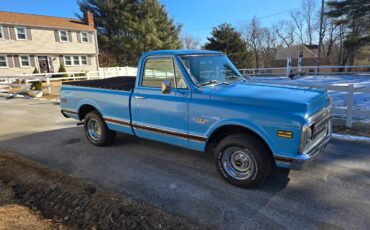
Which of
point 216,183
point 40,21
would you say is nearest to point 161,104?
point 216,183

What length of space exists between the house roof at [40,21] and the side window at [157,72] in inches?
1100

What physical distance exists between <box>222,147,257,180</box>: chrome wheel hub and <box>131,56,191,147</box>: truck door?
2.40ft

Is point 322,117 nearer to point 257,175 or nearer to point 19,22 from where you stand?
point 257,175

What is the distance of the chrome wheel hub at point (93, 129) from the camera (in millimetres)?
5814

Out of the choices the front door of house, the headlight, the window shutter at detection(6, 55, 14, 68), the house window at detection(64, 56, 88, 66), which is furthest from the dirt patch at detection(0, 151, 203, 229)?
the house window at detection(64, 56, 88, 66)

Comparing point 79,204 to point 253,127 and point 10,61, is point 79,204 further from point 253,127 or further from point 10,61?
point 10,61

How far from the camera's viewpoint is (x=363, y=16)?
30.5 meters

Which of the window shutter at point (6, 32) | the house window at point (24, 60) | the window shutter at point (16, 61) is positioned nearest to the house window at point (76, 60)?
the house window at point (24, 60)

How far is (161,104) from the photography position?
4.39 m

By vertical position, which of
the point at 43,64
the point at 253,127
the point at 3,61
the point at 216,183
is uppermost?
the point at 3,61

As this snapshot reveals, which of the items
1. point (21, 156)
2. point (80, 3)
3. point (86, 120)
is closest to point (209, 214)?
point (86, 120)

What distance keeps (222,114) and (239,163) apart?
775 mm

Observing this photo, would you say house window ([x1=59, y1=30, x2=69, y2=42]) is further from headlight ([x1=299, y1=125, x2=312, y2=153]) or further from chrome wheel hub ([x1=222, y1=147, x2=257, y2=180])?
headlight ([x1=299, y1=125, x2=312, y2=153])

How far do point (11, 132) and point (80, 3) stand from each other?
39.3 meters
